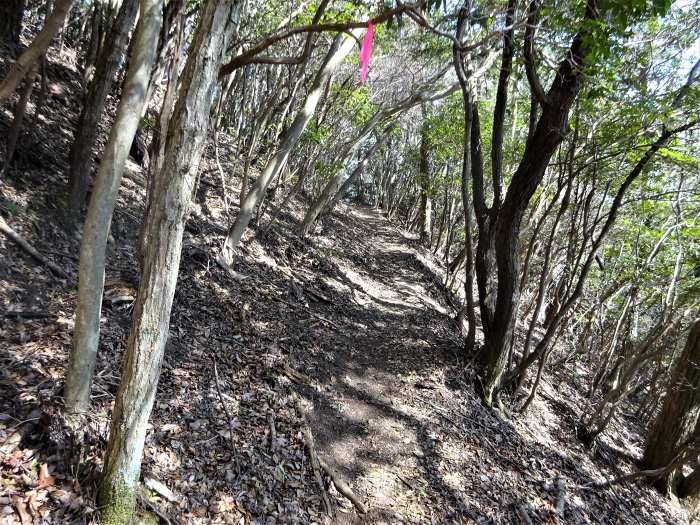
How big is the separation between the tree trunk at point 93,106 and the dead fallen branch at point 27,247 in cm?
94

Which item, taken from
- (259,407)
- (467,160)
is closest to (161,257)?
(259,407)

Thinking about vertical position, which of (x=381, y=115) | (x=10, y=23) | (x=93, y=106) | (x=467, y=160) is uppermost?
(x=381, y=115)

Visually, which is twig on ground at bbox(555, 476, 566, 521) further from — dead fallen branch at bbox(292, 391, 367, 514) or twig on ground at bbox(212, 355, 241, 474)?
twig on ground at bbox(212, 355, 241, 474)

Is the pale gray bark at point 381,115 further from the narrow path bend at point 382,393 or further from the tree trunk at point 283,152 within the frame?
the tree trunk at point 283,152

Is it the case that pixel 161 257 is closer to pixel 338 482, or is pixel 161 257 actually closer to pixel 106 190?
pixel 106 190

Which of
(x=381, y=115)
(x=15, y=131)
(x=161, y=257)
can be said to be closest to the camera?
(x=161, y=257)

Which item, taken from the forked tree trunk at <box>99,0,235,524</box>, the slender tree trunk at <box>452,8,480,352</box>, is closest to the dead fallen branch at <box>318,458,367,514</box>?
the forked tree trunk at <box>99,0,235,524</box>

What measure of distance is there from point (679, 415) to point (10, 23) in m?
14.1

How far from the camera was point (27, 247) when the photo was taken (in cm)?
461

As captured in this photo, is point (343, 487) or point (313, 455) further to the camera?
point (313, 455)

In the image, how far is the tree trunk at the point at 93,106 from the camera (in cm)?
492

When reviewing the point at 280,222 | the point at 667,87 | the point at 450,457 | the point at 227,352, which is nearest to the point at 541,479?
the point at 450,457

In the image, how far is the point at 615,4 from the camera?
398cm

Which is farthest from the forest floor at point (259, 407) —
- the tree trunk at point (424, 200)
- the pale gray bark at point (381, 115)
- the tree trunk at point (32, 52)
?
the tree trunk at point (424, 200)
